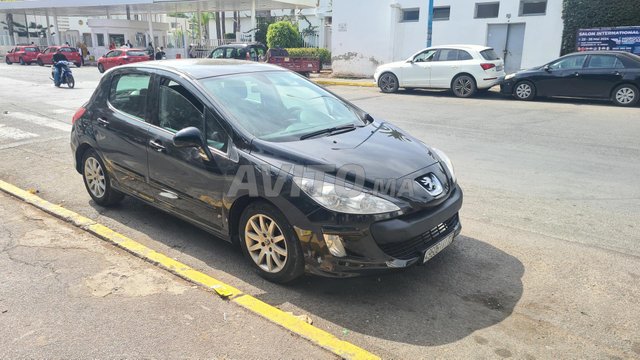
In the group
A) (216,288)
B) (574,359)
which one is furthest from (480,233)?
(216,288)

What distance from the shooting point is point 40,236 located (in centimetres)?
472

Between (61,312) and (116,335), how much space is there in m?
0.57

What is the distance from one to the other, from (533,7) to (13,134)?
17.5 metres

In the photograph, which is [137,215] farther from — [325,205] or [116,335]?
[325,205]

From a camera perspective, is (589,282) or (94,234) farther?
(94,234)

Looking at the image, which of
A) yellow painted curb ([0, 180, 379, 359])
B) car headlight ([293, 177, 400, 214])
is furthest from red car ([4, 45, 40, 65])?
car headlight ([293, 177, 400, 214])

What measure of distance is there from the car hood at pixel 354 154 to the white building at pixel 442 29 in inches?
662

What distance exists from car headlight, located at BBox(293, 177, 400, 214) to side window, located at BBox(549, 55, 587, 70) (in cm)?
1257

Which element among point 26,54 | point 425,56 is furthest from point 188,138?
point 26,54

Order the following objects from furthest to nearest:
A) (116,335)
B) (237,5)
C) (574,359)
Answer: (237,5)
(116,335)
(574,359)

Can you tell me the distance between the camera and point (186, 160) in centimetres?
408

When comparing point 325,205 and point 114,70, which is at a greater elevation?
point 114,70

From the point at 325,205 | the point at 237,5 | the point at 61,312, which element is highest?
the point at 237,5

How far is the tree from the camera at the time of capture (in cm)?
1673
